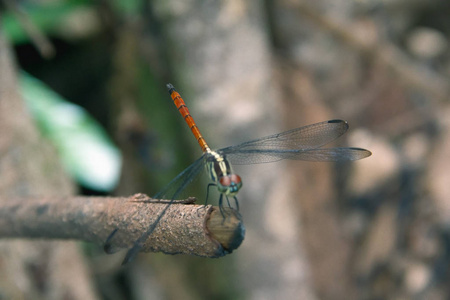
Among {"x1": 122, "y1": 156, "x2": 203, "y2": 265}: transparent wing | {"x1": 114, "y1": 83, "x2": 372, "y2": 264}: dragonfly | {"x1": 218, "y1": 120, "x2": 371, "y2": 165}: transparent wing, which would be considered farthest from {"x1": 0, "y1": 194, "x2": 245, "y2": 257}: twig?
{"x1": 218, "y1": 120, "x2": 371, "y2": 165}: transparent wing

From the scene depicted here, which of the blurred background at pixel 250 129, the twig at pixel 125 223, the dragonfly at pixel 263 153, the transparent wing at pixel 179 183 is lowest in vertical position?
the twig at pixel 125 223

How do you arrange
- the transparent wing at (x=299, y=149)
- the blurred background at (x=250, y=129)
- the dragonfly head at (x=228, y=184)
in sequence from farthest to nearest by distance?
the blurred background at (x=250, y=129) < the transparent wing at (x=299, y=149) < the dragonfly head at (x=228, y=184)

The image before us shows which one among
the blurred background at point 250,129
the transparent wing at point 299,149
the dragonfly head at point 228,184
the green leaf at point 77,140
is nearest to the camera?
the dragonfly head at point 228,184

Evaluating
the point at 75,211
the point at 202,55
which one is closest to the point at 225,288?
the point at 202,55

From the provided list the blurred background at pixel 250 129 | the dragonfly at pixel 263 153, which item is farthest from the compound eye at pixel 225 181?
the blurred background at pixel 250 129

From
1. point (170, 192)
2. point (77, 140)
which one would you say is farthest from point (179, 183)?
point (77, 140)

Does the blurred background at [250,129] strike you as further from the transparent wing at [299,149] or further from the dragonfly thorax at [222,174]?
the dragonfly thorax at [222,174]

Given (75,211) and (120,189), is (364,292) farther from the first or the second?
(75,211)

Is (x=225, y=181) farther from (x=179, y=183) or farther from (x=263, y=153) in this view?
(x=263, y=153)

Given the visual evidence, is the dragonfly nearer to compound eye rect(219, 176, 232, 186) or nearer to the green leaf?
compound eye rect(219, 176, 232, 186)
